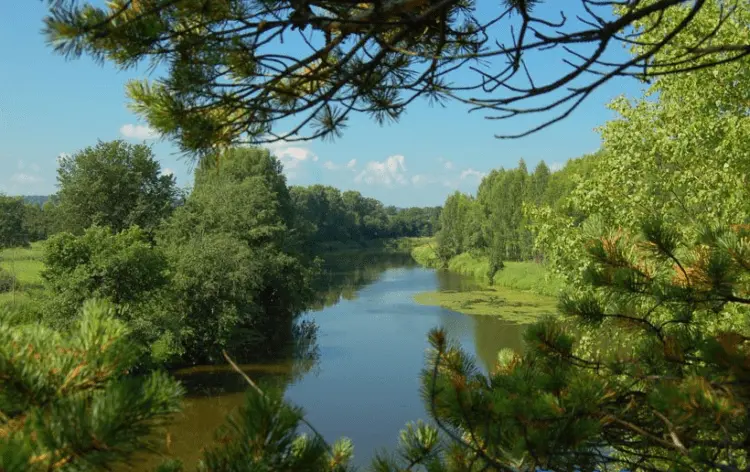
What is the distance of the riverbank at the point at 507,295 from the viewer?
75.0 ft

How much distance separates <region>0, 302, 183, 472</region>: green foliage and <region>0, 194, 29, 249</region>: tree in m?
33.9

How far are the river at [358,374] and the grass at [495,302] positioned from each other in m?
0.78

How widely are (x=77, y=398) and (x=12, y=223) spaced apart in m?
39.1

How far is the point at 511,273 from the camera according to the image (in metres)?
32.4

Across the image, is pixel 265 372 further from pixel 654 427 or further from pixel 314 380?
pixel 654 427

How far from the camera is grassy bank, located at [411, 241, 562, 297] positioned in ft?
90.9

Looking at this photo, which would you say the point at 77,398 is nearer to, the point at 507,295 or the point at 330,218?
the point at 507,295

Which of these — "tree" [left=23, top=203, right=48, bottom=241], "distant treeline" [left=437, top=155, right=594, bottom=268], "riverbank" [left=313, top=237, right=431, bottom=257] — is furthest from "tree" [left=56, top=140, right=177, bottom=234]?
"riverbank" [left=313, top=237, right=431, bottom=257]

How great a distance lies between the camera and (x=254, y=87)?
2342 millimetres

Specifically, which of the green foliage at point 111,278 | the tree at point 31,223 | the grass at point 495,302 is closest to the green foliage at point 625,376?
the green foliage at point 111,278

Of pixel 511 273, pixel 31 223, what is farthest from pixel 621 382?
pixel 31 223

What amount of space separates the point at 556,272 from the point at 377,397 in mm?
6692

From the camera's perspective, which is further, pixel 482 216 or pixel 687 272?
pixel 482 216

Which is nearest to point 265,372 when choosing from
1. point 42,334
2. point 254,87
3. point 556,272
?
point 556,272
